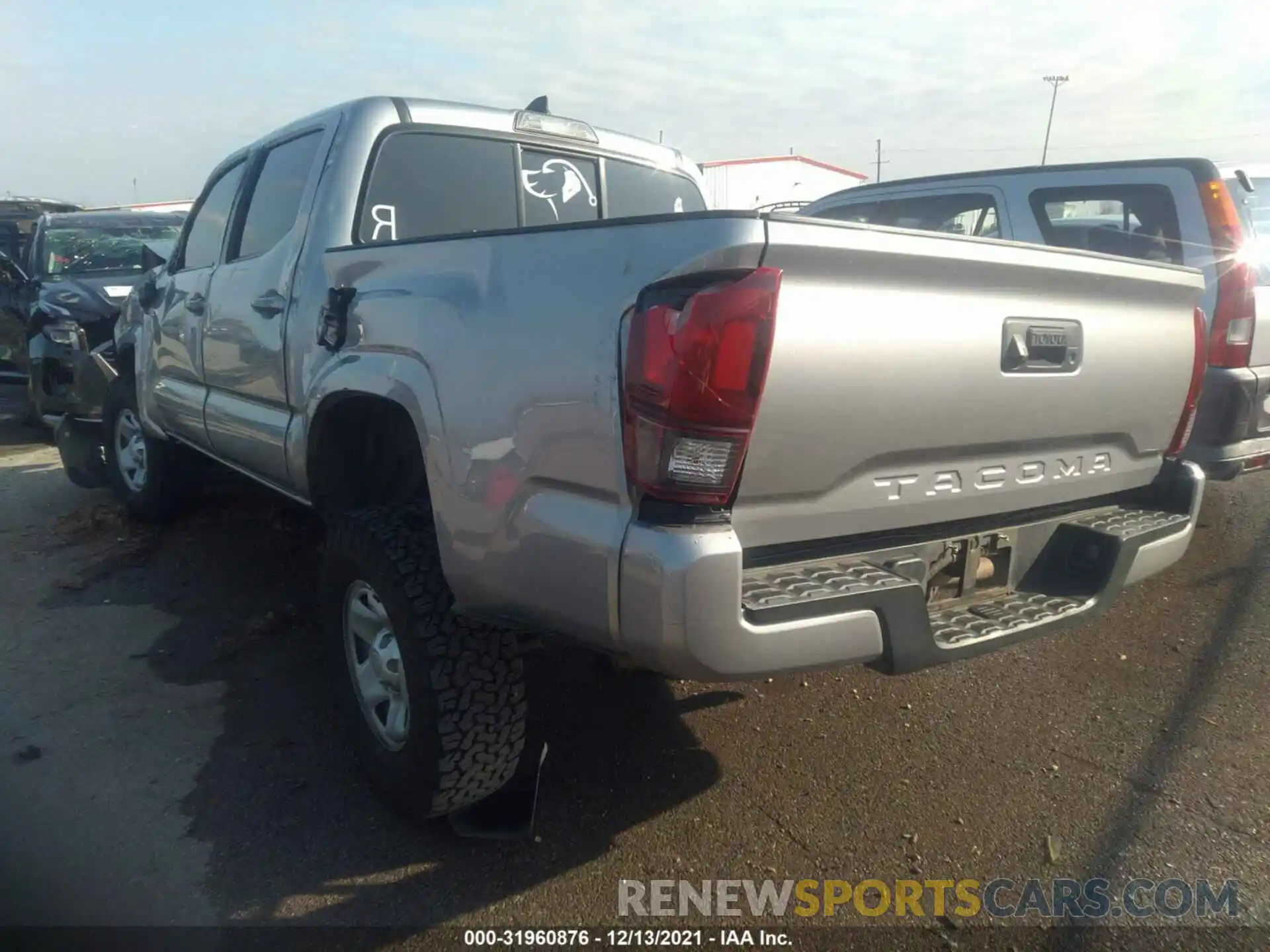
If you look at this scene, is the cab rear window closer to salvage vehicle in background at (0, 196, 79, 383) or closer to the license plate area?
the license plate area

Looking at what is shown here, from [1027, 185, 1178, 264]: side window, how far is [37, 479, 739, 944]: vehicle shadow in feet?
11.1

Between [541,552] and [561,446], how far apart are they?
26cm

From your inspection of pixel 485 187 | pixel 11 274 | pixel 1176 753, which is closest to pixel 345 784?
pixel 485 187

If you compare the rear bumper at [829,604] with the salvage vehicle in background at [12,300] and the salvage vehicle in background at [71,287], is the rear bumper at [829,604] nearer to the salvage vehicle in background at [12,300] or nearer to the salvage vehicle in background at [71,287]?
the salvage vehicle in background at [71,287]

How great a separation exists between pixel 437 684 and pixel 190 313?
2945mm

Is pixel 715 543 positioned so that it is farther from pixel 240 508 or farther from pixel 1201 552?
pixel 240 508

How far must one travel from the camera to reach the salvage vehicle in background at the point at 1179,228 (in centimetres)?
461

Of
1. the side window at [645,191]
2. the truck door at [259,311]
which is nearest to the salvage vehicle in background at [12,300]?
the truck door at [259,311]

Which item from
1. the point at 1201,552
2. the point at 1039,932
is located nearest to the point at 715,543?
the point at 1039,932

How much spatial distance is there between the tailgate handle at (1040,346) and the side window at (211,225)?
A: 11.5ft

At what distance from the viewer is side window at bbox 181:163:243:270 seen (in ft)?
14.7

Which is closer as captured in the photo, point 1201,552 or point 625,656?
point 625,656

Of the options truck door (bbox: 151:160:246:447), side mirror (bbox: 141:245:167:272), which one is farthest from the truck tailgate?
side mirror (bbox: 141:245:167:272)

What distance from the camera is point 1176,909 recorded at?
8.05 ft
